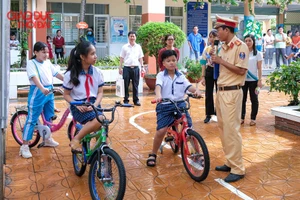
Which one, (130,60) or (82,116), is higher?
(130,60)

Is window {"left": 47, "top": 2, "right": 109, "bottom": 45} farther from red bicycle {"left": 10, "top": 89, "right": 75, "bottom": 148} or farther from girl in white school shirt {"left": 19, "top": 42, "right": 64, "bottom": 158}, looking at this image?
girl in white school shirt {"left": 19, "top": 42, "right": 64, "bottom": 158}

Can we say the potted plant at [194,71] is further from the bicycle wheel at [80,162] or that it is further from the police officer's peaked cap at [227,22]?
the bicycle wheel at [80,162]

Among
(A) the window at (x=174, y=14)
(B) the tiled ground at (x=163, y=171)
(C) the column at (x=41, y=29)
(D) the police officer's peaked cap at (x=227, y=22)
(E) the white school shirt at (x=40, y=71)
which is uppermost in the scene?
(A) the window at (x=174, y=14)

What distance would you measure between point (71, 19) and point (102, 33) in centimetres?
155

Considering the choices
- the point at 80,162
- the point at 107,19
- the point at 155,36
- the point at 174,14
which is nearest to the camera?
the point at 80,162

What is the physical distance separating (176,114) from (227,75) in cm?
78

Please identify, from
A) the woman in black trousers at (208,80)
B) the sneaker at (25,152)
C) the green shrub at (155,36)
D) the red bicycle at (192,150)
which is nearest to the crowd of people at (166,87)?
the sneaker at (25,152)

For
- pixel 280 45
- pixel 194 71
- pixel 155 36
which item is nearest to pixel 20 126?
pixel 155 36

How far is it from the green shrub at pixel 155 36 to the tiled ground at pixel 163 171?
4838 mm

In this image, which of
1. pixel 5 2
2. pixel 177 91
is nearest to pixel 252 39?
pixel 177 91

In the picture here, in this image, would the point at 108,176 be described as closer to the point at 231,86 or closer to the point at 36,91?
the point at 231,86

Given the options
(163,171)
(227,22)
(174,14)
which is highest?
(174,14)

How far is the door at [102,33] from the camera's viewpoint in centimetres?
1881

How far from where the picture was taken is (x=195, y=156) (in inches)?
180
